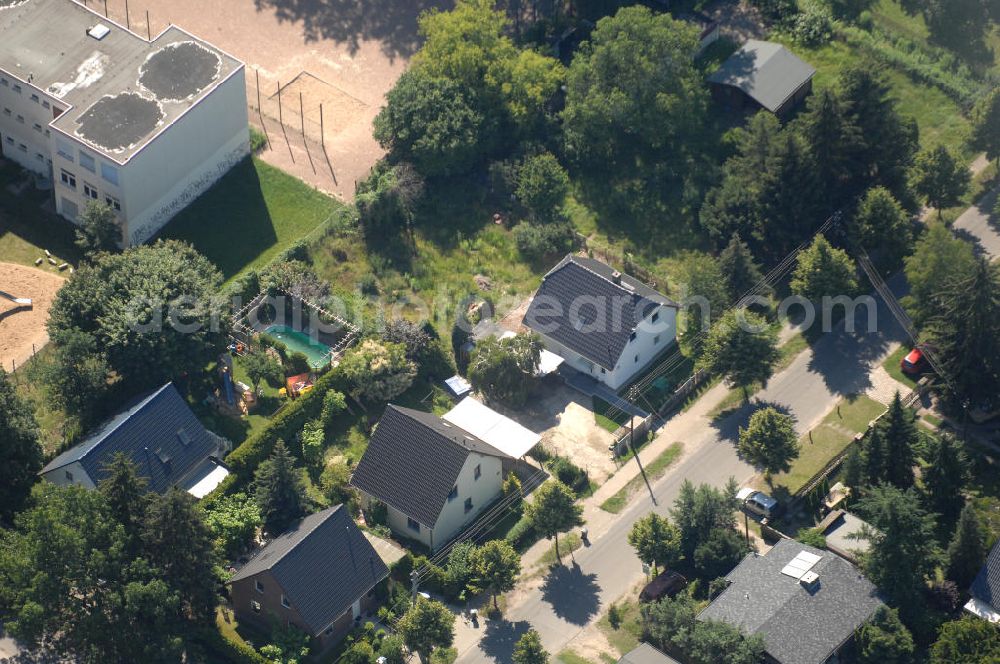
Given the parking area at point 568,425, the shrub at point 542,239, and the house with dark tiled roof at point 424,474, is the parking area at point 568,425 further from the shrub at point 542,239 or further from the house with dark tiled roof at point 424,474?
the shrub at point 542,239

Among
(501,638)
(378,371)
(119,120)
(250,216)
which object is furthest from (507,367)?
(119,120)

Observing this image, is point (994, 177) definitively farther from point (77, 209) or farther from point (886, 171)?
point (77, 209)

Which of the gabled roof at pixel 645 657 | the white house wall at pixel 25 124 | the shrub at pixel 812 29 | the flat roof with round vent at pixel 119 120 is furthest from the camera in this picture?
the shrub at pixel 812 29

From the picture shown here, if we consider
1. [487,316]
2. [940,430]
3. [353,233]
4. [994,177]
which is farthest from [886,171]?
[353,233]

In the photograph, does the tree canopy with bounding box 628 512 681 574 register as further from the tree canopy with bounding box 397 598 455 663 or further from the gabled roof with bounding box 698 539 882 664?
the tree canopy with bounding box 397 598 455 663

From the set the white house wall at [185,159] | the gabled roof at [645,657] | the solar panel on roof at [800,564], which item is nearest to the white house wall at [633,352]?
the solar panel on roof at [800,564]

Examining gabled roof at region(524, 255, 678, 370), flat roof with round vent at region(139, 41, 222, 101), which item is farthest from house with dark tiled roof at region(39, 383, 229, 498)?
gabled roof at region(524, 255, 678, 370)
